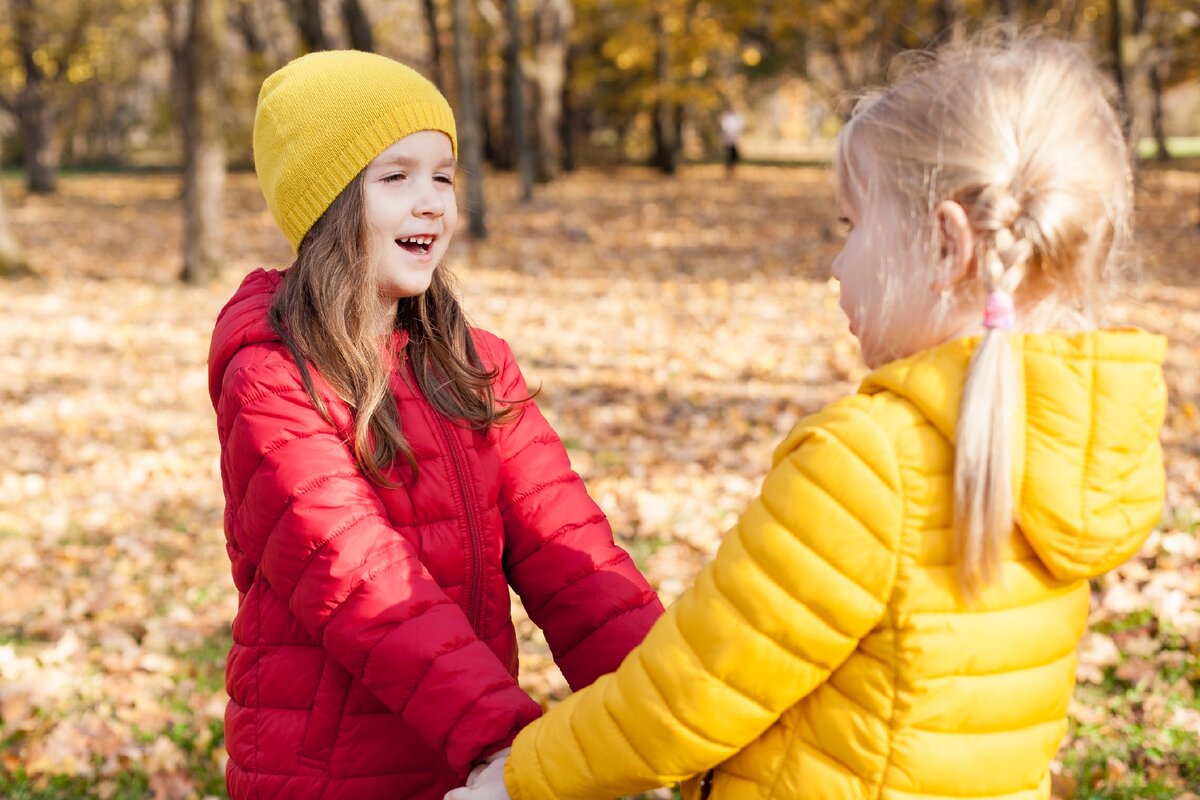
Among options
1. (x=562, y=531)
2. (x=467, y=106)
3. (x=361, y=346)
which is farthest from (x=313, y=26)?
(x=562, y=531)

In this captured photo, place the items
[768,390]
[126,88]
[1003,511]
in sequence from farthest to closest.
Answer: [126,88]
[768,390]
[1003,511]

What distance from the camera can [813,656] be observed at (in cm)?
139

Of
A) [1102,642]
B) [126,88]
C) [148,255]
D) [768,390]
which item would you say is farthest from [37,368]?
[126,88]

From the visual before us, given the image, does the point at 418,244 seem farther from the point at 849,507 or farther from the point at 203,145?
the point at 203,145

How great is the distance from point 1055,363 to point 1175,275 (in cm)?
1173

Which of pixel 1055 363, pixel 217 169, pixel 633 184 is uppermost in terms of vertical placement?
pixel 1055 363

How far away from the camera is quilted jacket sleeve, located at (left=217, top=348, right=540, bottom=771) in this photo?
69.5 inches

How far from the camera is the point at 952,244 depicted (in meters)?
1.41

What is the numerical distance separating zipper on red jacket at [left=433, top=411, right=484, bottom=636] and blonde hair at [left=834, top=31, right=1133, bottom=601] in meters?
0.86

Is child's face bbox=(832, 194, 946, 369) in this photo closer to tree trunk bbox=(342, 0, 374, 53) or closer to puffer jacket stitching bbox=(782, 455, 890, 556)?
puffer jacket stitching bbox=(782, 455, 890, 556)

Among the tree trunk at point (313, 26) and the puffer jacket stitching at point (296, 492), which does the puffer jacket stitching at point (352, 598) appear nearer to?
the puffer jacket stitching at point (296, 492)

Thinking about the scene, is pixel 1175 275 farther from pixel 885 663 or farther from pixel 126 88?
pixel 126 88

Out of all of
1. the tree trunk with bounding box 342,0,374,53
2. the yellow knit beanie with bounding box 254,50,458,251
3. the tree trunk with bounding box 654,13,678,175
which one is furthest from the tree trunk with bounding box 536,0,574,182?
the yellow knit beanie with bounding box 254,50,458,251

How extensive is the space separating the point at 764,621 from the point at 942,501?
0.86ft
